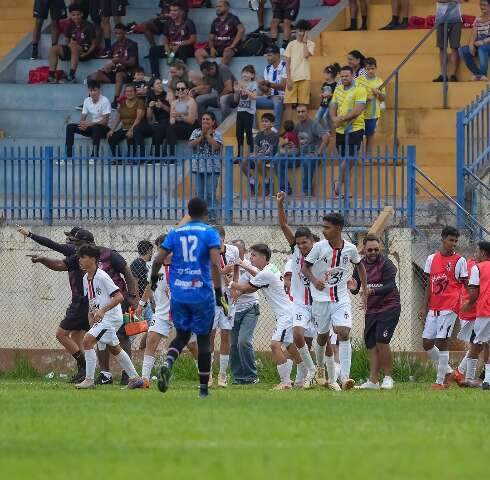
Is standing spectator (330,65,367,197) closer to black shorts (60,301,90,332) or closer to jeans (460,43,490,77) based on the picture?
jeans (460,43,490,77)

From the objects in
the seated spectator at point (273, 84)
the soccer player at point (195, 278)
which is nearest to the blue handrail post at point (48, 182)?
the seated spectator at point (273, 84)

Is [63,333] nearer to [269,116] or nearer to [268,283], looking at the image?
[268,283]

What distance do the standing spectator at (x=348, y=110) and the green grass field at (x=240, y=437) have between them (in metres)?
9.83

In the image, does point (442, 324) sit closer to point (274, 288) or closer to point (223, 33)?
point (274, 288)

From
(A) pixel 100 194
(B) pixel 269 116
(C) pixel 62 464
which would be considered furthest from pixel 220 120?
(C) pixel 62 464

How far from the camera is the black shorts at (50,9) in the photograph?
33.1 metres

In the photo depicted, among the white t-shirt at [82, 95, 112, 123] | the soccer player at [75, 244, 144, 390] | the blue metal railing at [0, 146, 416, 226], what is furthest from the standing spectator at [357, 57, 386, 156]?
the soccer player at [75, 244, 144, 390]

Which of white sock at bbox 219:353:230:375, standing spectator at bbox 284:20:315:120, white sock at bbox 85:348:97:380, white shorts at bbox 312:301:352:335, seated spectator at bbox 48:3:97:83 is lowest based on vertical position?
white sock at bbox 219:353:230:375

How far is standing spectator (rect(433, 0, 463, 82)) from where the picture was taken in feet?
94.0

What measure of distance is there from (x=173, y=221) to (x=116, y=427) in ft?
43.3

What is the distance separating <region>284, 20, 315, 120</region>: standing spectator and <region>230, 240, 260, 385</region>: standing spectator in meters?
6.30

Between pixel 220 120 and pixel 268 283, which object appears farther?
pixel 220 120

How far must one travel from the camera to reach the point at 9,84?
1262 inches

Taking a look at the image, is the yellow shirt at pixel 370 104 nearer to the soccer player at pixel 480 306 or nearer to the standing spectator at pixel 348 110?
the standing spectator at pixel 348 110
